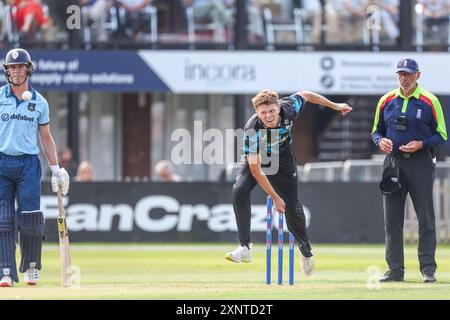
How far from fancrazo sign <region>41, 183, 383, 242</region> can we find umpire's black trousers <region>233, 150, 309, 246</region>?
9.91 meters

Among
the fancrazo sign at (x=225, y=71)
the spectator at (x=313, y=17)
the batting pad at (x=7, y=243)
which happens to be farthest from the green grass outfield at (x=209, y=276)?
the spectator at (x=313, y=17)

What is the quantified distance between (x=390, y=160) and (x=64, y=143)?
58.1 feet

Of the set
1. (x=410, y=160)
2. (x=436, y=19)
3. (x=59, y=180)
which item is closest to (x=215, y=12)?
(x=436, y=19)

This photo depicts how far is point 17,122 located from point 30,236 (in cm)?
115

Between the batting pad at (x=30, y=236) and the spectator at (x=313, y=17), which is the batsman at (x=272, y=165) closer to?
the batting pad at (x=30, y=236)

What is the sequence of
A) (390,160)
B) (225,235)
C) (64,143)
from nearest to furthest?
(390,160) → (225,235) → (64,143)

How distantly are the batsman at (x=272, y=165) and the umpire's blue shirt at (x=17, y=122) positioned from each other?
207 centimetres

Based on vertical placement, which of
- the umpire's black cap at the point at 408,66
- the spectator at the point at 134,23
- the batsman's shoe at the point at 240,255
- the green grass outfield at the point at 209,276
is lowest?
the green grass outfield at the point at 209,276

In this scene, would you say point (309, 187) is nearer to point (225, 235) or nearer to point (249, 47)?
point (225, 235)

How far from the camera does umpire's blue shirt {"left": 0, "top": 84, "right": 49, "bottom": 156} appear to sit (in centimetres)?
1141

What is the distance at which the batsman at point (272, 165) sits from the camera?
11391mm

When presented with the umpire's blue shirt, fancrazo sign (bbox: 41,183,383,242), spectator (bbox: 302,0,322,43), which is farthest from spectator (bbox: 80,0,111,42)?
the umpire's blue shirt

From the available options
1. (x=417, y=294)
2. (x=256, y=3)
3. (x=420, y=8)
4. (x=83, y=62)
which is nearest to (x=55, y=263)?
(x=417, y=294)

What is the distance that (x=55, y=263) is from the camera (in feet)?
55.0
